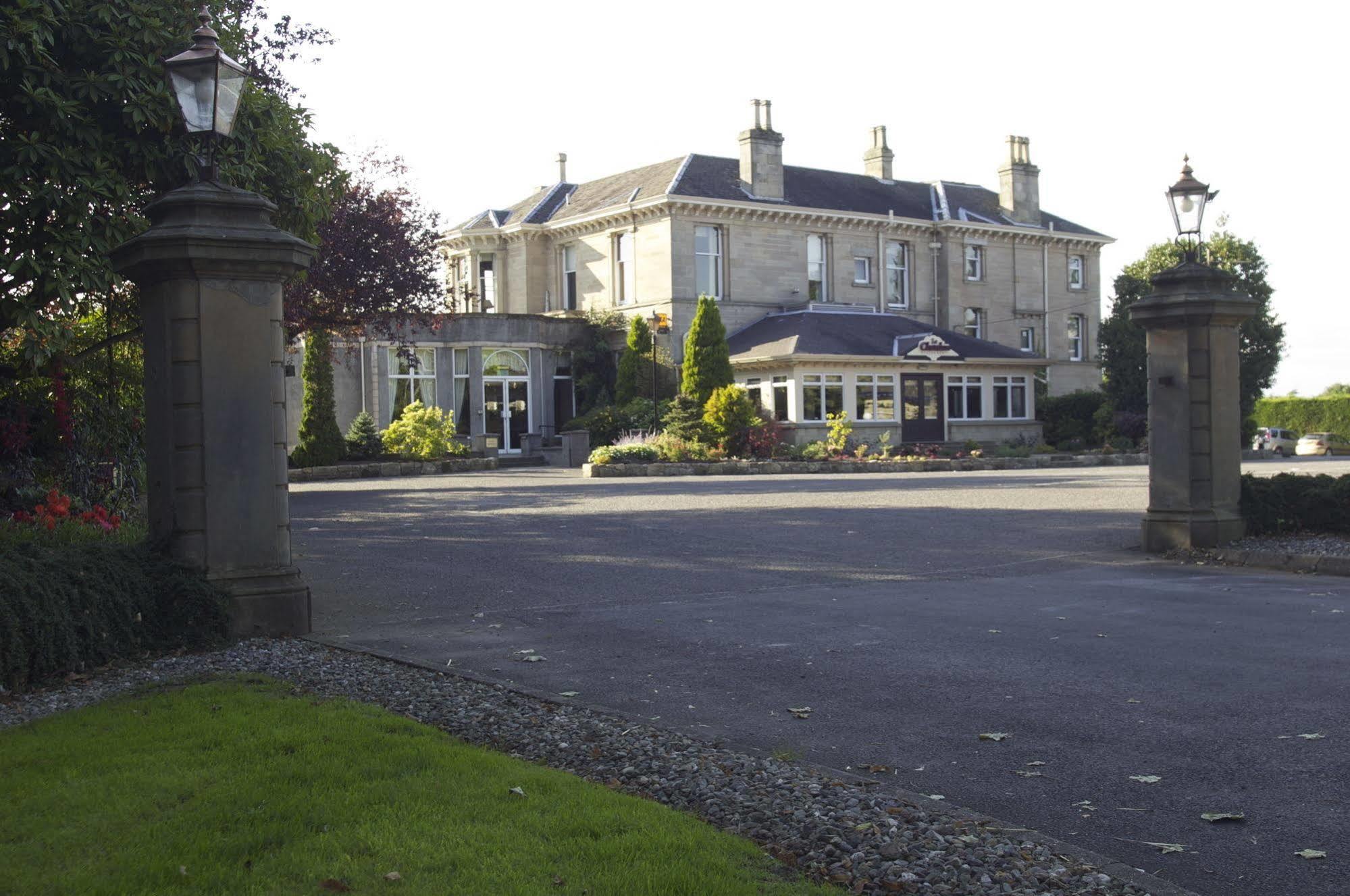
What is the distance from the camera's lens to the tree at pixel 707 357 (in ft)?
121

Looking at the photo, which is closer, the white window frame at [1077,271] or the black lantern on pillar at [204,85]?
the black lantern on pillar at [204,85]

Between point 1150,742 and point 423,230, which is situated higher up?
point 423,230

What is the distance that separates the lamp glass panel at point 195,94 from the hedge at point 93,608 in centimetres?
306

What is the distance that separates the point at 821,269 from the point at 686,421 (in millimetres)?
13541

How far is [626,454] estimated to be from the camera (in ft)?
103

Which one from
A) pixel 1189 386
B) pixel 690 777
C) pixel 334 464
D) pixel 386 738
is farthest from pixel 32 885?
pixel 334 464

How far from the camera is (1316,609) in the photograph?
936 cm

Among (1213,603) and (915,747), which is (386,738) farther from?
(1213,603)

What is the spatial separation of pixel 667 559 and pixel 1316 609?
631 cm

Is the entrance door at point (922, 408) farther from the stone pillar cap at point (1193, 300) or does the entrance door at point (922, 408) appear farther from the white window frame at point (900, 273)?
the stone pillar cap at point (1193, 300)

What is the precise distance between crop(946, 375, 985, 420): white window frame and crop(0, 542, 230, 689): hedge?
35.7m

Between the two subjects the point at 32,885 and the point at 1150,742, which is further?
the point at 1150,742

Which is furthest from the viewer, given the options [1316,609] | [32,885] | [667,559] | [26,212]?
[667,559]

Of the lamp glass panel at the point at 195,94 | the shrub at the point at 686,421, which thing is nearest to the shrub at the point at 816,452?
the shrub at the point at 686,421
